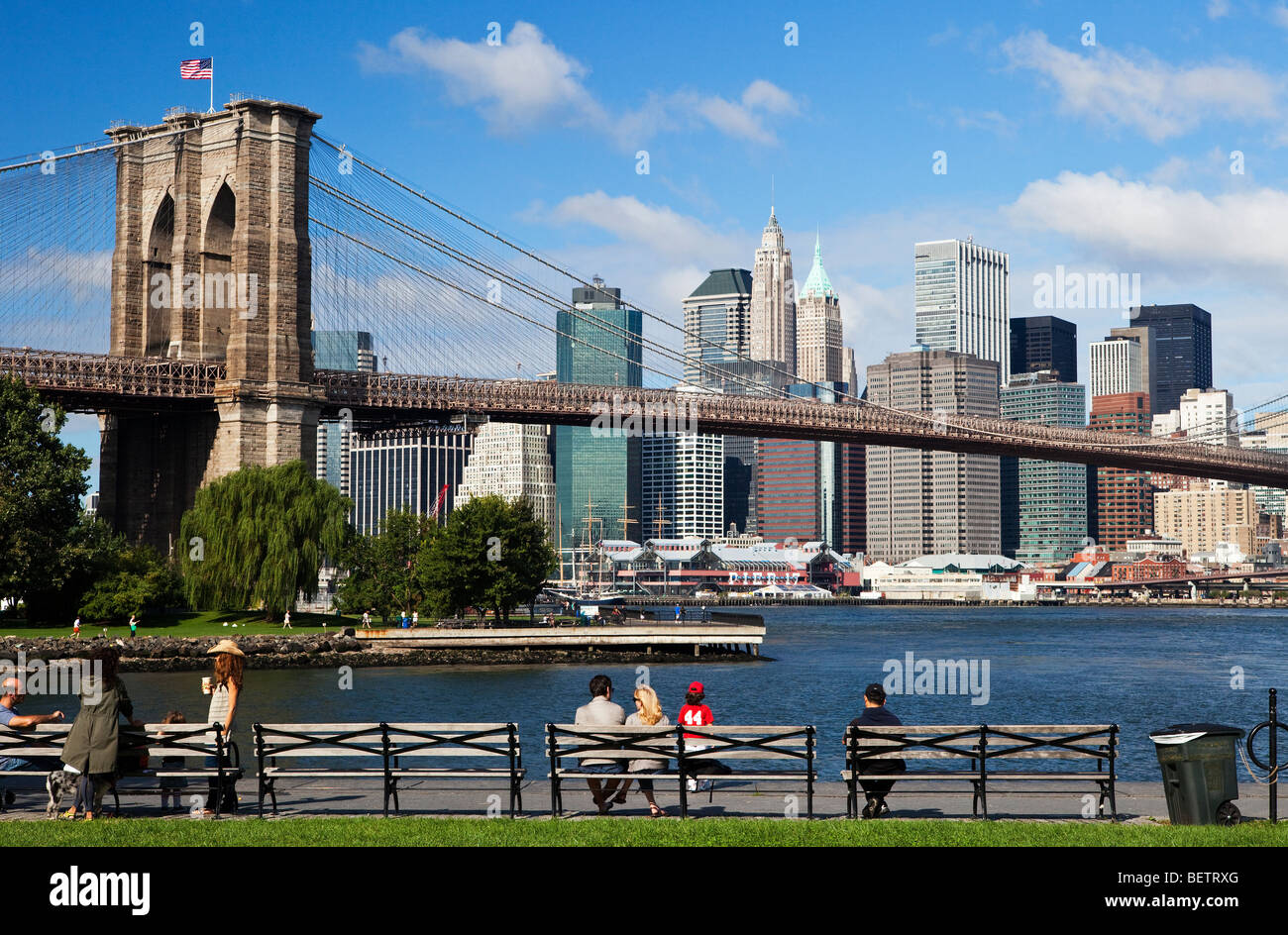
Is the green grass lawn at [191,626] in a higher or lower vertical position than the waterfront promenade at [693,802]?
lower

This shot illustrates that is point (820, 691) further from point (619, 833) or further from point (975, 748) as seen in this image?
point (619, 833)

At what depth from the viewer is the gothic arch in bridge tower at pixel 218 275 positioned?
6047 cm

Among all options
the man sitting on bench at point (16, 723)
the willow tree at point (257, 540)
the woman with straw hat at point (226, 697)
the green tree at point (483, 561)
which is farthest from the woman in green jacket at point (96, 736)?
the green tree at point (483, 561)

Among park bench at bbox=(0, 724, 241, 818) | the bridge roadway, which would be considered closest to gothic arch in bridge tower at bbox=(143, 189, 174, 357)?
the bridge roadway

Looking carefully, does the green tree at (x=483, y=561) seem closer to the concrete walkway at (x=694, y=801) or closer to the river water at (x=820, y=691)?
the river water at (x=820, y=691)

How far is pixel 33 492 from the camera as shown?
1971 inches

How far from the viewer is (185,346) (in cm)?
6009

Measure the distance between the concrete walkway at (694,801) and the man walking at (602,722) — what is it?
0.47ft

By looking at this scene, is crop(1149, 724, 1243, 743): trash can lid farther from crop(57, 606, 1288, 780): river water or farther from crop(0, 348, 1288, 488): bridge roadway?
crop(0, 348, 1288, 488): bridge roadway

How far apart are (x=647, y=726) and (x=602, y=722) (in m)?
0.57

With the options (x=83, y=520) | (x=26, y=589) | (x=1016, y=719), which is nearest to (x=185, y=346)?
(x=83, y=520)
